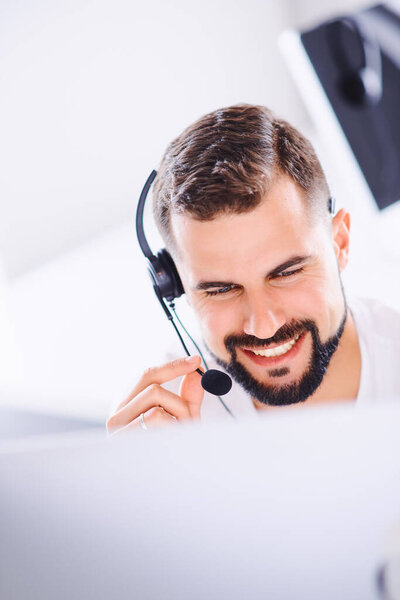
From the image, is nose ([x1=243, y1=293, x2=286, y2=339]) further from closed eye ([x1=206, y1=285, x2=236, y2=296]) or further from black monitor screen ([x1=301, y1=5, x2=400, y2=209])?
black monitor screen ([x1=301, y1=5, x2=400, y2=209])

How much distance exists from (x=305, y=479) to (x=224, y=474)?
0.03 metres

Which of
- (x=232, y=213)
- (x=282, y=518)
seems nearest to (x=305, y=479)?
(x=282, y=518)

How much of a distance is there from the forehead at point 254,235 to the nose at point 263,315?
40 mm

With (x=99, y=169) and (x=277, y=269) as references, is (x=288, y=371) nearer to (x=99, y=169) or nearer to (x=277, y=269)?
(x=277, y=269)

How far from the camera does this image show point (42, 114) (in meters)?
0.85

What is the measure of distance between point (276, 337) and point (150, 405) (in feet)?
0.53

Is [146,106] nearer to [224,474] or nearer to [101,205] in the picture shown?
[101,205]

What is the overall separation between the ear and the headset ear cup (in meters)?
0.19

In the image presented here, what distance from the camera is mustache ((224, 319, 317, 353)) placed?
0.63 meters

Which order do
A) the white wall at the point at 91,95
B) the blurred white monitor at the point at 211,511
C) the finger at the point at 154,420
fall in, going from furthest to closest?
the white wall at the point at 91,95 < the finger at the point at 154,420 < the blurred white monitor at the point at 211,511

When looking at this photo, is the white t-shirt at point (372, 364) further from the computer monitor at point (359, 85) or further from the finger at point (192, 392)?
the computer monitor at point (359, 85)

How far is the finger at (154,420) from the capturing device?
1.84 feet

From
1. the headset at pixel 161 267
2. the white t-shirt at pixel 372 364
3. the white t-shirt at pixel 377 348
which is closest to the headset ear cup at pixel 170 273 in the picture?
the headset at pixel 161 267

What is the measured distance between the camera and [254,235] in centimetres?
60
